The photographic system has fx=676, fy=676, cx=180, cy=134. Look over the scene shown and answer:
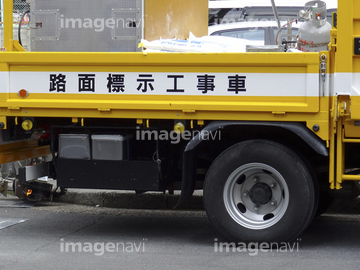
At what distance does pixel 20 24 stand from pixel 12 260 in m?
2.31

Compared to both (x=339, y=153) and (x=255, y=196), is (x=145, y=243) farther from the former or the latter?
(x=339, y=153)

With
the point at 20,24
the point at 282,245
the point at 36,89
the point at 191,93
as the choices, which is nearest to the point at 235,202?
the point at 282,245

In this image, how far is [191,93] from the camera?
5.94 meters

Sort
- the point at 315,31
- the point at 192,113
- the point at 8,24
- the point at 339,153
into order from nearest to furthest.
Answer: the point at 339,153, the point at 192,113, the point at 315,31, the point at 8,24

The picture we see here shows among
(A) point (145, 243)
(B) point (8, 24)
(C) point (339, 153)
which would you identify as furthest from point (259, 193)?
(B) point (8, 24)

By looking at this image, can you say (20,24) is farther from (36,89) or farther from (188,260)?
(188,260)

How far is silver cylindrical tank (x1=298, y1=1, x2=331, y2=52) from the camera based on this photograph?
6000 mm

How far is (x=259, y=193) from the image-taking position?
19.7 ft

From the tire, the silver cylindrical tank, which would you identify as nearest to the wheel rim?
the tire

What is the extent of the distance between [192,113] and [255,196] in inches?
36.6

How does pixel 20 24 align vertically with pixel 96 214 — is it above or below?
above

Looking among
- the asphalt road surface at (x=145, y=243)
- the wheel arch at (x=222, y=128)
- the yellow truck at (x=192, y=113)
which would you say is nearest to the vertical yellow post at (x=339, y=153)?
the yellow truck at (x=192, y=113)

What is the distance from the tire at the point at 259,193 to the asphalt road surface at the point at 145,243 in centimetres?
20

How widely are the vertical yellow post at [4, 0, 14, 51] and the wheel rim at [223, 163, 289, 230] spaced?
2419 mm
